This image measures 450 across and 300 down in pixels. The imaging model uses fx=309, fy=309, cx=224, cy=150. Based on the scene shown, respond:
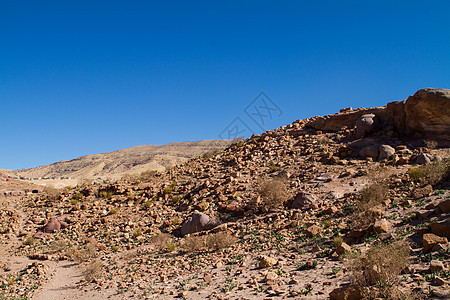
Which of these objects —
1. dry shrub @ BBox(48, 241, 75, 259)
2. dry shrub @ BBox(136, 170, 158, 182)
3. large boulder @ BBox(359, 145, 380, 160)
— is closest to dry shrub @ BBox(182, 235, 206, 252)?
dry shrub @ BBox(48, 241, 75, 259)

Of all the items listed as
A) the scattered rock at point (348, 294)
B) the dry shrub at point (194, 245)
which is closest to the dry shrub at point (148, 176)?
the dry shrub at point (194, 245)

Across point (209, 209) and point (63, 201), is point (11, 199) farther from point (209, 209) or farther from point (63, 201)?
point (209, 209)

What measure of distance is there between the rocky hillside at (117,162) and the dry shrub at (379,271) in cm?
6224

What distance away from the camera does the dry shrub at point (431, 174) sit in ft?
36.7

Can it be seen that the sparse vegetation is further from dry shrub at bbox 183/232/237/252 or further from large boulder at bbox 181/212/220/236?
dry shrub at bbox 183/232/237/252

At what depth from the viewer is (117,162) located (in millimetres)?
87625

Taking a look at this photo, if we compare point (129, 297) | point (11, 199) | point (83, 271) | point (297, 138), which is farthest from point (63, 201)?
point (297, 138)

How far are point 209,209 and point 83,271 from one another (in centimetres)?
593

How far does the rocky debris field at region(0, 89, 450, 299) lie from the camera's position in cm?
681

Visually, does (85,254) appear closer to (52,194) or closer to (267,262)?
(267,262)

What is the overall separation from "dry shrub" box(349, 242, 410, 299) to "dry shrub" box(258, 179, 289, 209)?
289 inches

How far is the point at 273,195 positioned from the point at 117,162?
266 ft

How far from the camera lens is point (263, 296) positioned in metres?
6.53

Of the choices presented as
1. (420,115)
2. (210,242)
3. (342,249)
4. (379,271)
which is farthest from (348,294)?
(420,115)
